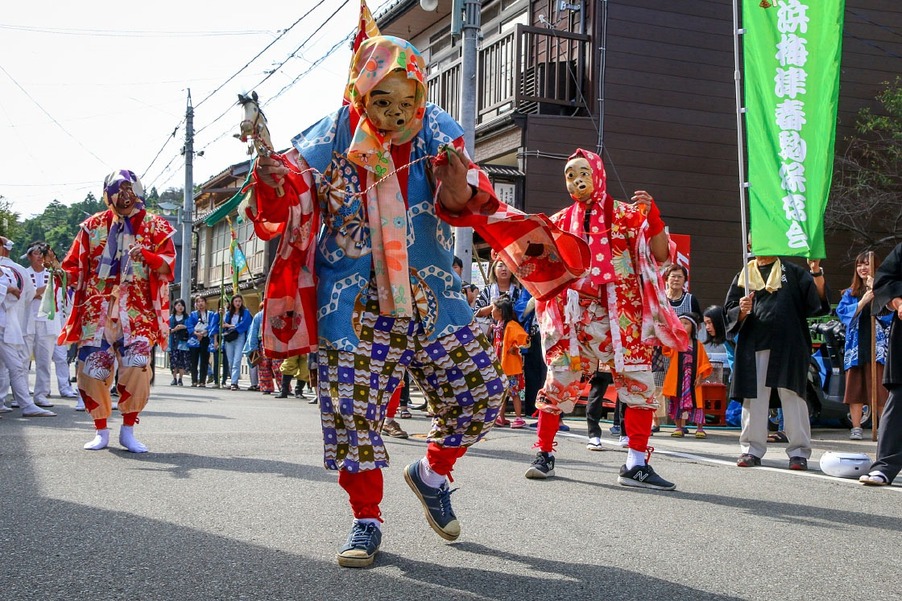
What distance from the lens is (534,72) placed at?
1725cm

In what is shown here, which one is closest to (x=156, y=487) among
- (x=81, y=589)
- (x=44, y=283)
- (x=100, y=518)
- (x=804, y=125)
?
(x=100, y=518)

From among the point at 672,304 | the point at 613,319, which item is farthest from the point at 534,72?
the point at 613,319

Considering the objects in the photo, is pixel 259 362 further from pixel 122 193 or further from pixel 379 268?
pixel 379 268

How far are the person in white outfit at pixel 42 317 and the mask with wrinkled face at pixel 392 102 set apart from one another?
845cm

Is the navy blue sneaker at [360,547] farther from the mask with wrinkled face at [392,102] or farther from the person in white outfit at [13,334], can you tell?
the person in white outfit at [13,334]

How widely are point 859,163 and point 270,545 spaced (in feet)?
55.9

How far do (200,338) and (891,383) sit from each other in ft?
54.4

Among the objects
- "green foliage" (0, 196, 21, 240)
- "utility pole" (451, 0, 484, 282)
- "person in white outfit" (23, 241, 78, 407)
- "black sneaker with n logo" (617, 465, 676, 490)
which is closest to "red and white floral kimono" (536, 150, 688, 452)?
"black sneaker with n logo" (617, 465, 676, 490)

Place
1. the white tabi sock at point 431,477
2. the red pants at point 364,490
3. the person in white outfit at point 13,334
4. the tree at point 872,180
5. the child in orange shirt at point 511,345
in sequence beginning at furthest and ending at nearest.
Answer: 1. the tree at point 872,180
2. the child in orange shirt at point 511,345
3. the person in white outfit at point 13,334
4. the white tabi sock at point 431,477
5. the red pants at point 364,490

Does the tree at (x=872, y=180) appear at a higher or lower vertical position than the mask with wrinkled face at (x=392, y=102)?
higher

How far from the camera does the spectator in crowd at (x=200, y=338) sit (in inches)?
812

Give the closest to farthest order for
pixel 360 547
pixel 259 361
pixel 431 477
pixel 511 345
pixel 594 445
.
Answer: pixel 360 547
pixel 431 477
pixel 594 445
pixel 511 345
pixel 259 361

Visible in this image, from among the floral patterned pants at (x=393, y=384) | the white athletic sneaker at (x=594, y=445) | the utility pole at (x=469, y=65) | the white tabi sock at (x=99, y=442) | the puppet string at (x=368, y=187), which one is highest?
the utility pole at (x=469, y=65)

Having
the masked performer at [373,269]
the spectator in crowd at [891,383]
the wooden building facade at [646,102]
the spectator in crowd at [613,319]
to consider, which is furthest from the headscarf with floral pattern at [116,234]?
the wooden building facade at [646,102]
